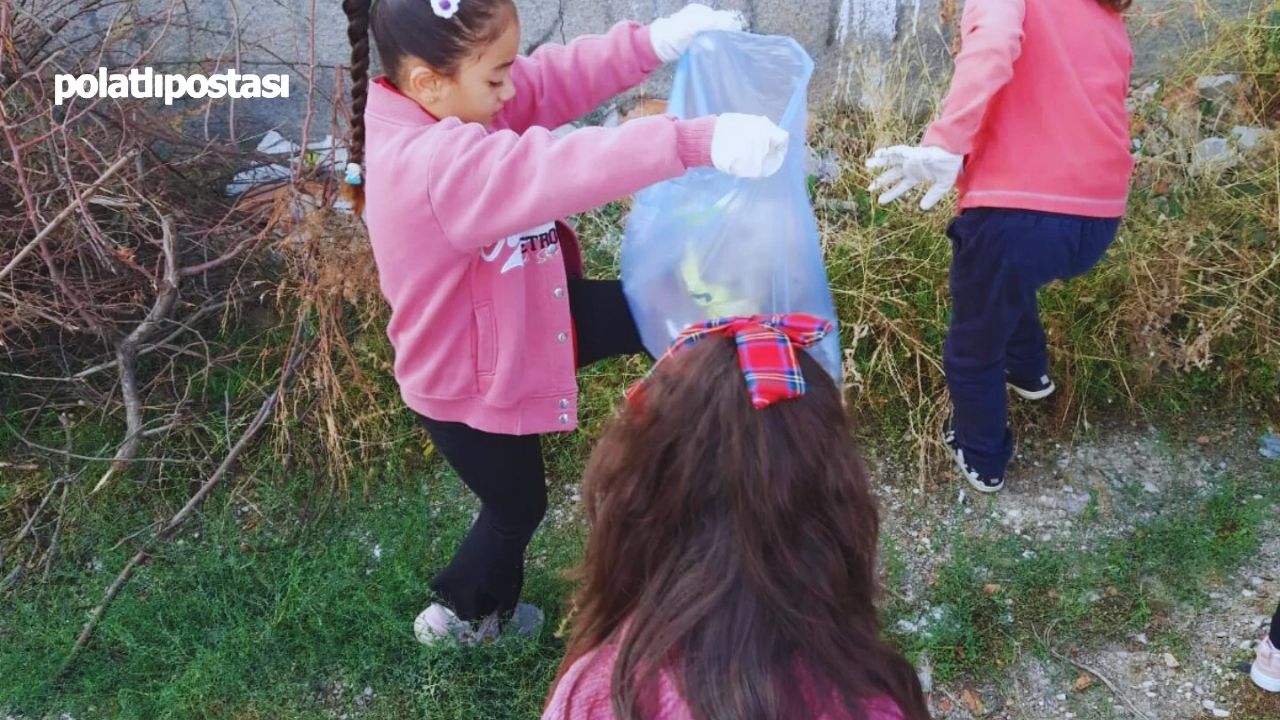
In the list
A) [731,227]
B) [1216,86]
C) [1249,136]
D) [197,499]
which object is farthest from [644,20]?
[731,227]

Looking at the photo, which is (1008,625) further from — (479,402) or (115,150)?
(115,150)

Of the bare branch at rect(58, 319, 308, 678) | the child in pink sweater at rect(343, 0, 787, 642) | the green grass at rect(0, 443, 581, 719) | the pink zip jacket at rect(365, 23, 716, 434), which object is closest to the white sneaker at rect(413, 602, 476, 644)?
the green grass at rect(0, 443, 581, 719)

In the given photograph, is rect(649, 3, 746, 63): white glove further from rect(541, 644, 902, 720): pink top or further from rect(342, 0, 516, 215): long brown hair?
rect(541, 644, 902, 720): pink top

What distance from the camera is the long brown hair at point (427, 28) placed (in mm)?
1665

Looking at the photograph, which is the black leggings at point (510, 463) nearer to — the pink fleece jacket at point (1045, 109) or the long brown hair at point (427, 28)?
the long brown hair at point (427, 28)

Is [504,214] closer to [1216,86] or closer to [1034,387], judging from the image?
[1034,387]

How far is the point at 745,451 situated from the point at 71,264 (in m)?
2.66

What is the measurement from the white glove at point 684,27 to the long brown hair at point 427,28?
0.32 m

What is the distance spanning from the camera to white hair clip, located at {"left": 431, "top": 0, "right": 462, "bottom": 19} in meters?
1.64

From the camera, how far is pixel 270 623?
2.57 m

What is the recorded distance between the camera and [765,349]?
1.25 metres

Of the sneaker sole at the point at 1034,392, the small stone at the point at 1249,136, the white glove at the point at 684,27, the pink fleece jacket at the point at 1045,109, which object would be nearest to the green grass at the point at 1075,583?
the sneaker sole at the point at 1034,392

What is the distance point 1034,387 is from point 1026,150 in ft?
2.99

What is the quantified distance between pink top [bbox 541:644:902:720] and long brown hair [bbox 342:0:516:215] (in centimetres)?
98
